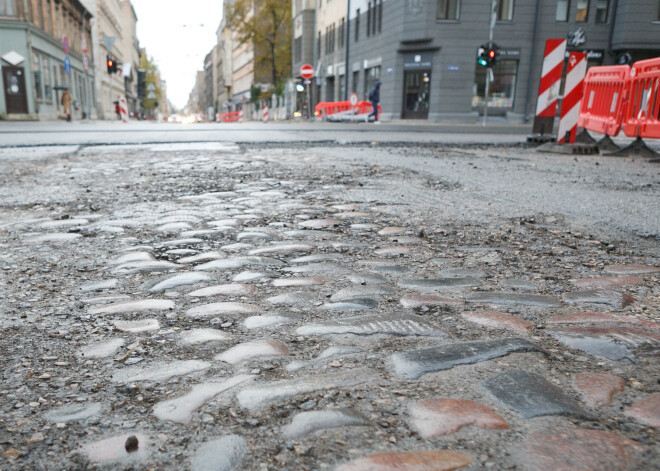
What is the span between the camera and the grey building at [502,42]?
3073 cm

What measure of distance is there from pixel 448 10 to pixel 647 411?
32453mm

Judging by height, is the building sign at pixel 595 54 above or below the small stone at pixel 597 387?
above

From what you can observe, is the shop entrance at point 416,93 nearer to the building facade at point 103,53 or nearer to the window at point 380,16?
the window at point 380,16

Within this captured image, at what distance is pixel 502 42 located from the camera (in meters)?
30.9

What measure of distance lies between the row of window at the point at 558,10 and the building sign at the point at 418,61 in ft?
6.74

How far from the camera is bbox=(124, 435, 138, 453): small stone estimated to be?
126cm

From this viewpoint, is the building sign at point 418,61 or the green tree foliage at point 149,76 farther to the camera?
the green tree foliage at point 149,76

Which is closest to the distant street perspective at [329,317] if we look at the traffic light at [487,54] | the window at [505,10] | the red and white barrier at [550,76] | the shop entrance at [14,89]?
the red and white barrier at [550,76]

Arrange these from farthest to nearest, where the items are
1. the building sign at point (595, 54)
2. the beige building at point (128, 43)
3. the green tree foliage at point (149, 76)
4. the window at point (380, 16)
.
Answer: the green tree foliage at point (149, 76)
the beige building at point (128, 43)
the window at point (380, 16)
the building sign at point (595, 54)

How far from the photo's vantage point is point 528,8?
1204 inches

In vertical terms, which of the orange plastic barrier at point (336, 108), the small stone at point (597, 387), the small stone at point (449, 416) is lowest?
the small stone at point (449, 416)

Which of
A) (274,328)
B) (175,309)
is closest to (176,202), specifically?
(175,309)

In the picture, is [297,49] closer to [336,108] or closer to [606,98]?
[336,108]

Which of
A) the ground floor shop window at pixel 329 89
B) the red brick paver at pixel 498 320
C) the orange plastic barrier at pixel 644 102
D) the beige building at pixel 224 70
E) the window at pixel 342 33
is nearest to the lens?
the red brick paver at pixel 498 320
